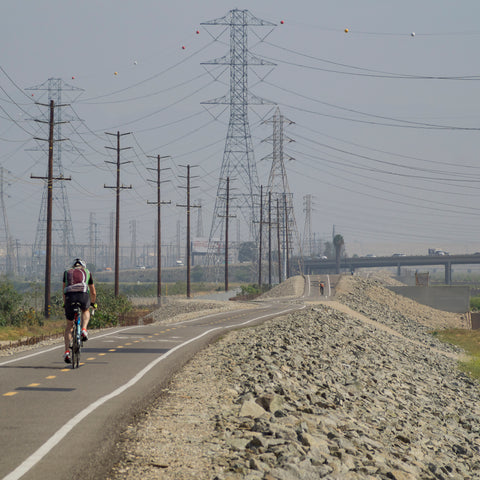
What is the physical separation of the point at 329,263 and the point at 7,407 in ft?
582

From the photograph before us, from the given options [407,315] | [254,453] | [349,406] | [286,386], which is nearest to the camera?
[254,453]

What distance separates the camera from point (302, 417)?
12.5 meters

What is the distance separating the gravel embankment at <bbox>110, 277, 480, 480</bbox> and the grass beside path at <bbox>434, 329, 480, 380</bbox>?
513 cm

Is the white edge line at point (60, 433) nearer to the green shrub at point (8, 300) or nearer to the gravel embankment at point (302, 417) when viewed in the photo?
the gravel embankment at point (302, 417)

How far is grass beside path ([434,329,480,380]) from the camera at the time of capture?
38.4m

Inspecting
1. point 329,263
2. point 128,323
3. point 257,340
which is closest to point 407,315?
point 128,323

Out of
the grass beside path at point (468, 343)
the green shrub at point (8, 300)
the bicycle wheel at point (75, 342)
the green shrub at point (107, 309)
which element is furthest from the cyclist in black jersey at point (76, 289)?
the grass beside path at point (468, 343)

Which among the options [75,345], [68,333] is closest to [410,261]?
[75,345]

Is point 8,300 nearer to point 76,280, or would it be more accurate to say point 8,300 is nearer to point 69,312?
point 69,312

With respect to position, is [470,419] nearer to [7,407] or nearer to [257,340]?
[257,340]

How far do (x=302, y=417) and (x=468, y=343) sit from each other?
45992mm

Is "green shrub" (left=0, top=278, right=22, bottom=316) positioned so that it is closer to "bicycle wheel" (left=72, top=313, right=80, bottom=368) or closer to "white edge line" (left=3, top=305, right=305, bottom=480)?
"bicycle wheel" (left=72, top=313, right=80, bottom=368)

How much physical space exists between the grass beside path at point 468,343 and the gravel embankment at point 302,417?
16.8 feet

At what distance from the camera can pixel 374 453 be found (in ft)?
36.9
